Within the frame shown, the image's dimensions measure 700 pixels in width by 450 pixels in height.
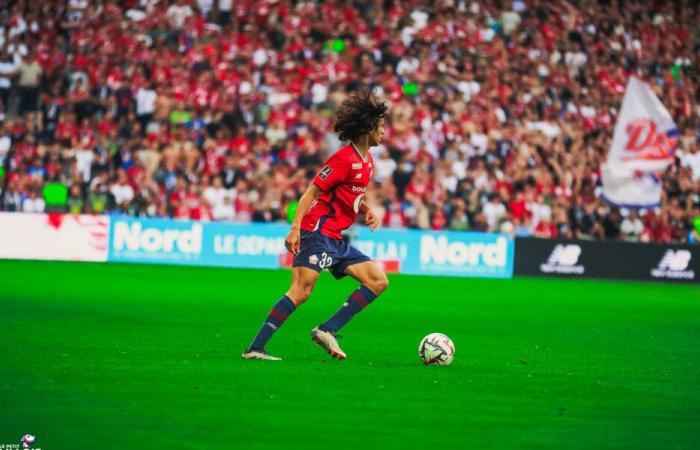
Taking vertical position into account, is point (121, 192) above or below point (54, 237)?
above

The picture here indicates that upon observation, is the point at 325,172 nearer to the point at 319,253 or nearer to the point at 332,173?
the point at 332,173

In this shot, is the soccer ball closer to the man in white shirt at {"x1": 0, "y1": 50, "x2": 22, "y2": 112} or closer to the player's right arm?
the player's right arm

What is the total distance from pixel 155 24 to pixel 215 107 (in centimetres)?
329

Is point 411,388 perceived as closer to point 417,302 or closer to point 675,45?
point 417,302

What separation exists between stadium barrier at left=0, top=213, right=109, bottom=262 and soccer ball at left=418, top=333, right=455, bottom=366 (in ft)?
55.1

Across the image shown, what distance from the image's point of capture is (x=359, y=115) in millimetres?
10047

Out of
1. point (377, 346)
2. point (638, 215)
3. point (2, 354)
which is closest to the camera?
point (2, 354)

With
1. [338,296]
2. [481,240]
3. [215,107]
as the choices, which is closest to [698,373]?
[338,296]

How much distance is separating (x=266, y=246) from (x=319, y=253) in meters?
17.2

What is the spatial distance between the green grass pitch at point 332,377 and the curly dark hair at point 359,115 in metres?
1.98

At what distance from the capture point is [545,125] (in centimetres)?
3119

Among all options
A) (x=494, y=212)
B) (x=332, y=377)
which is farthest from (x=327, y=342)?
(x=494, y=212)

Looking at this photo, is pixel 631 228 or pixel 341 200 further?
pixel 631 228

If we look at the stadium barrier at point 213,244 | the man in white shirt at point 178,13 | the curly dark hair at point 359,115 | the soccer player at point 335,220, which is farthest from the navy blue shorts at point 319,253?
the man in white shirt at point 178,13
